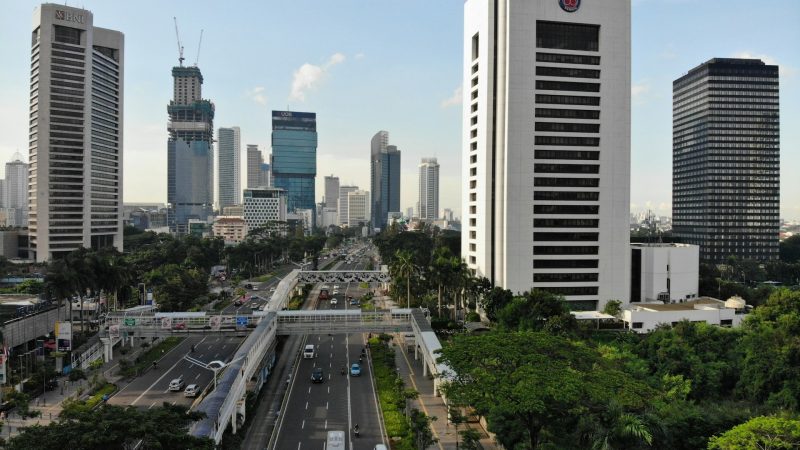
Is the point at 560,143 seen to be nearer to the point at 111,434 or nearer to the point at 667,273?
the point at 667,273

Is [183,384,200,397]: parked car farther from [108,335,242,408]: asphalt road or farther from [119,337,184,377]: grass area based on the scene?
[119,337,184,377]: grass area

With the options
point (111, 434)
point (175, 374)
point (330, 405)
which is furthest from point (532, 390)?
point (175, 374)

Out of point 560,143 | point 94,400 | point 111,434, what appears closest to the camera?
point 111,434

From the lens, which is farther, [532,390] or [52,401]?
[52,401]

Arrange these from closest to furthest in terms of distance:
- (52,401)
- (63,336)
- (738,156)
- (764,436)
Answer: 1. (764,436)
2. (52,401)
3. (63,336)
4. (738,156)

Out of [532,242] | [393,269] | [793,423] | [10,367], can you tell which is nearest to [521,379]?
[793,423]

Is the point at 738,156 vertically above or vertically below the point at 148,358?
above

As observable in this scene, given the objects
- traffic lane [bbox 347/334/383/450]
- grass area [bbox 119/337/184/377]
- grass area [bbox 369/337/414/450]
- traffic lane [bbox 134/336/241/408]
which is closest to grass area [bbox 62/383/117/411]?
traffic lane [bbox 134/336/241/408]
